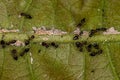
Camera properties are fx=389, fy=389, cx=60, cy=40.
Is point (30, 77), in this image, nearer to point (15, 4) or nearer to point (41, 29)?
point (41, 29)

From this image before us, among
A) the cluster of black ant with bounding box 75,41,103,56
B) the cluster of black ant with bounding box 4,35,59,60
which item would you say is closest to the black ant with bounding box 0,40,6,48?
the cluster of black ant with bounding box 4,35,59,60

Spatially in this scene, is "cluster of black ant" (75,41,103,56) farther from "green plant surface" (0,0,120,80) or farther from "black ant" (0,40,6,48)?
"black ant" (0,40,6,48)

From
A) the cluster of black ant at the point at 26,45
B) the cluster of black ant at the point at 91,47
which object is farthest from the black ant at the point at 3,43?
the cluster of black ant at the point at 91,47

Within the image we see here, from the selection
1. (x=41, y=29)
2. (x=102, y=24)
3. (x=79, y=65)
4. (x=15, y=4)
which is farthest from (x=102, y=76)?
(x=15, y=4)

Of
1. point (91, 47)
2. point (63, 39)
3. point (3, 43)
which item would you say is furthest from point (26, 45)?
point (91, 47)

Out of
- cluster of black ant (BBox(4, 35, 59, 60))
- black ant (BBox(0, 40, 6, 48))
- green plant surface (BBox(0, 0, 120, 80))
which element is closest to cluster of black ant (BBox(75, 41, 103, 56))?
green plant surface (BBox(0, 0, 120, 80))

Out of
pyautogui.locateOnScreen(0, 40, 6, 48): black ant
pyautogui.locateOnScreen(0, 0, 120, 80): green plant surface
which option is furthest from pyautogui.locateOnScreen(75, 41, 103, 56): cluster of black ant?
pyautogui.locateOnScreen(0, 40, 6, 48): black ant

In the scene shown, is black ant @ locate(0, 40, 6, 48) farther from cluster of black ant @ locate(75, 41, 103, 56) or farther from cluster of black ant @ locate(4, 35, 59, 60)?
cluster of black ant @ locate(75, 41, 103, 56)

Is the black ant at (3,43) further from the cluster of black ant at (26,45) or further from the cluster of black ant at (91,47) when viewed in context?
the cluster of black ant at (91,47)
